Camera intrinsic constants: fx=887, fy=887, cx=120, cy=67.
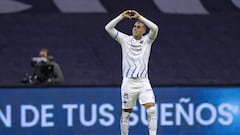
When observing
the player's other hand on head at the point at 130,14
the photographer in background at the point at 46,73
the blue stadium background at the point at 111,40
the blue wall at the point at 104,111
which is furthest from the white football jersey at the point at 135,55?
the blue stadium background at the point at 111,40

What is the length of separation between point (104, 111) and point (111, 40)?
7.51 meters

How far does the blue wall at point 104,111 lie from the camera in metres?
13.6

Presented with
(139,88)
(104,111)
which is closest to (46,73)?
(104,111)

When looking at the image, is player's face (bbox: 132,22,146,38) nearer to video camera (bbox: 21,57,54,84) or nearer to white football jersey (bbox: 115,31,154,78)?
white football jersey (bbox: 115,31,154,78)

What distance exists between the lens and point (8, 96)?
13648 mm

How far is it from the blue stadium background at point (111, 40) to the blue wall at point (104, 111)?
5.57 metres

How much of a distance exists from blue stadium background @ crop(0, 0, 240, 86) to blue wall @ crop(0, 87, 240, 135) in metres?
5.57

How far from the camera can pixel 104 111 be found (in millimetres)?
13953


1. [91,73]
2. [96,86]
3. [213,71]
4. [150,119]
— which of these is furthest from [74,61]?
[150,119]

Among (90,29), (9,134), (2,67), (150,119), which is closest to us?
(150,119)

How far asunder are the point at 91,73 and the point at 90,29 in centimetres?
165

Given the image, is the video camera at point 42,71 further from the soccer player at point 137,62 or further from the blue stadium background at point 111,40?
the soccer player at point 137,62

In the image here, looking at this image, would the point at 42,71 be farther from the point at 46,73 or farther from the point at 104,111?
the point at 104,111

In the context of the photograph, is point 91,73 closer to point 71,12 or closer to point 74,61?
point 74,61
